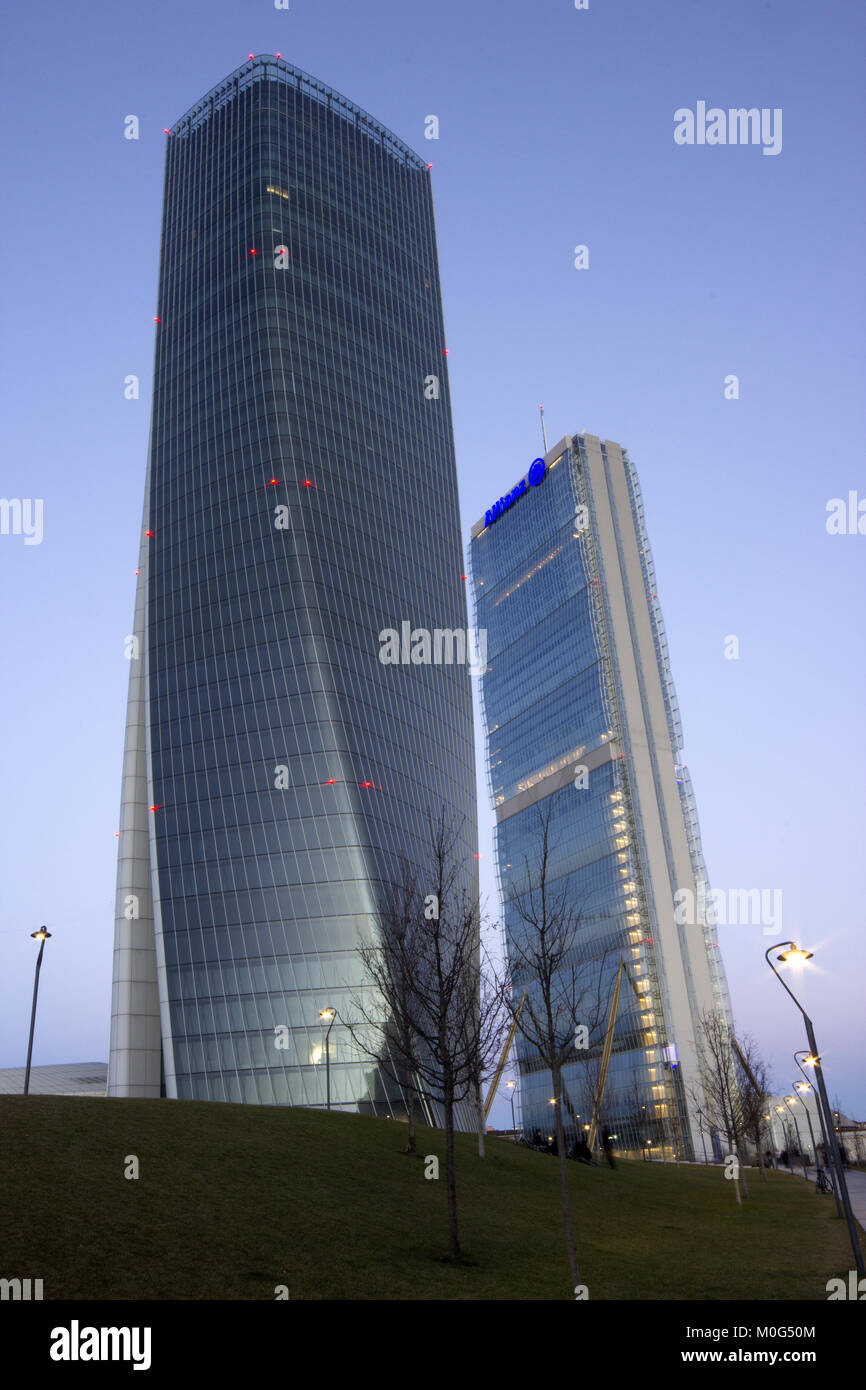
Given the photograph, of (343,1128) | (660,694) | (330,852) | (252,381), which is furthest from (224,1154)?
(660,694)

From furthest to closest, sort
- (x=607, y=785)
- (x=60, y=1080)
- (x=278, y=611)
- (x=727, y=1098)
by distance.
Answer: (x=607, y=785)
(x=60, y=1080)
(x=278, y=611)
(x=727, y=1098)

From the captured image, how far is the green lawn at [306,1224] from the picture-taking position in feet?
62.8

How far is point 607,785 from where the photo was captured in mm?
159375

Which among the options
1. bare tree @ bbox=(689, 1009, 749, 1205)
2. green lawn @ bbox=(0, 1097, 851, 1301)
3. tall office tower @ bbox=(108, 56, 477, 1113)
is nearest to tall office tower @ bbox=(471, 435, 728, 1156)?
bare tree @ bbox=(689, 1009, 749, 1205)

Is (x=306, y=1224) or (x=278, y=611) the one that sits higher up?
(x=278, y=611)

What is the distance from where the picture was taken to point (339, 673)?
82500mm

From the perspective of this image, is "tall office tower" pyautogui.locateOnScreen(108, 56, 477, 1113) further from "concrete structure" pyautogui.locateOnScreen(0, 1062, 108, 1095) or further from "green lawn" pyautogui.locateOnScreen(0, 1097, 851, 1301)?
"green lawn" pyautogui.locateOnScreen(0, 1097, 851, 1301)

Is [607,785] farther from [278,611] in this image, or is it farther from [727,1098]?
[727,1098]

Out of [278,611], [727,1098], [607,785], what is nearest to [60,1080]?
[278,611]

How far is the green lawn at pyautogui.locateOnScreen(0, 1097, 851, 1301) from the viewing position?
19156 millimetres

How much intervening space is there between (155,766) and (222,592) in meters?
15.9

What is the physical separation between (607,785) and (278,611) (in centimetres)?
8783

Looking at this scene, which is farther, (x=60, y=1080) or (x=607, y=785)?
(x=607, y=785)
